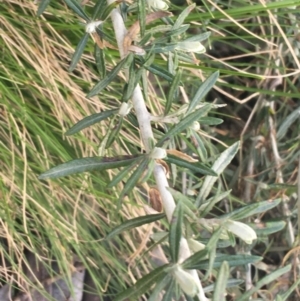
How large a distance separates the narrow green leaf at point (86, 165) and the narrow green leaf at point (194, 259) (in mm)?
89

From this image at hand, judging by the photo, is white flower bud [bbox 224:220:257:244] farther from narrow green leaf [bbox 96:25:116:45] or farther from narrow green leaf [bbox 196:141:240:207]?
narrow green leaf [bbox 96:25:116:45]

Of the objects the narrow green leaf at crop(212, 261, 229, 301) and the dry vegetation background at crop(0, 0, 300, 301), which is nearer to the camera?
the narrow green leaf at crop(212, 261, 229, 301)

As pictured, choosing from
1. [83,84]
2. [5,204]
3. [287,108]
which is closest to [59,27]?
[83,84]

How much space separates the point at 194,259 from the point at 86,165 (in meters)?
0.11

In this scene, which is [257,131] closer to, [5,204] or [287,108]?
[287,108]

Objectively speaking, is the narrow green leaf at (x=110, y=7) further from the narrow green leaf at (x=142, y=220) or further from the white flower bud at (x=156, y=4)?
the narrow green leaf at (x=142, y=220)

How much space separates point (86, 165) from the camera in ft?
1.32

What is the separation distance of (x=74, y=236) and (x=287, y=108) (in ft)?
1.14

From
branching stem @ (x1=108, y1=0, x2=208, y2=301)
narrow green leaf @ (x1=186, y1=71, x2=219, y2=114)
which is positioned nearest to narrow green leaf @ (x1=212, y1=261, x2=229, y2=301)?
branching stem @ (x1=108, y1=0, x2=208, y2=301)

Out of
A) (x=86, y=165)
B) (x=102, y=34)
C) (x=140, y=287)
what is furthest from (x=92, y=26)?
(x=140, y=287)

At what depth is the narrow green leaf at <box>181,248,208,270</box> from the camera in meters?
0.37

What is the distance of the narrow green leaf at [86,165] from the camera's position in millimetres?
394

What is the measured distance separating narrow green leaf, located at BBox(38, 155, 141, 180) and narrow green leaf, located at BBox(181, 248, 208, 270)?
89 mm

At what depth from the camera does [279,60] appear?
69 cm
